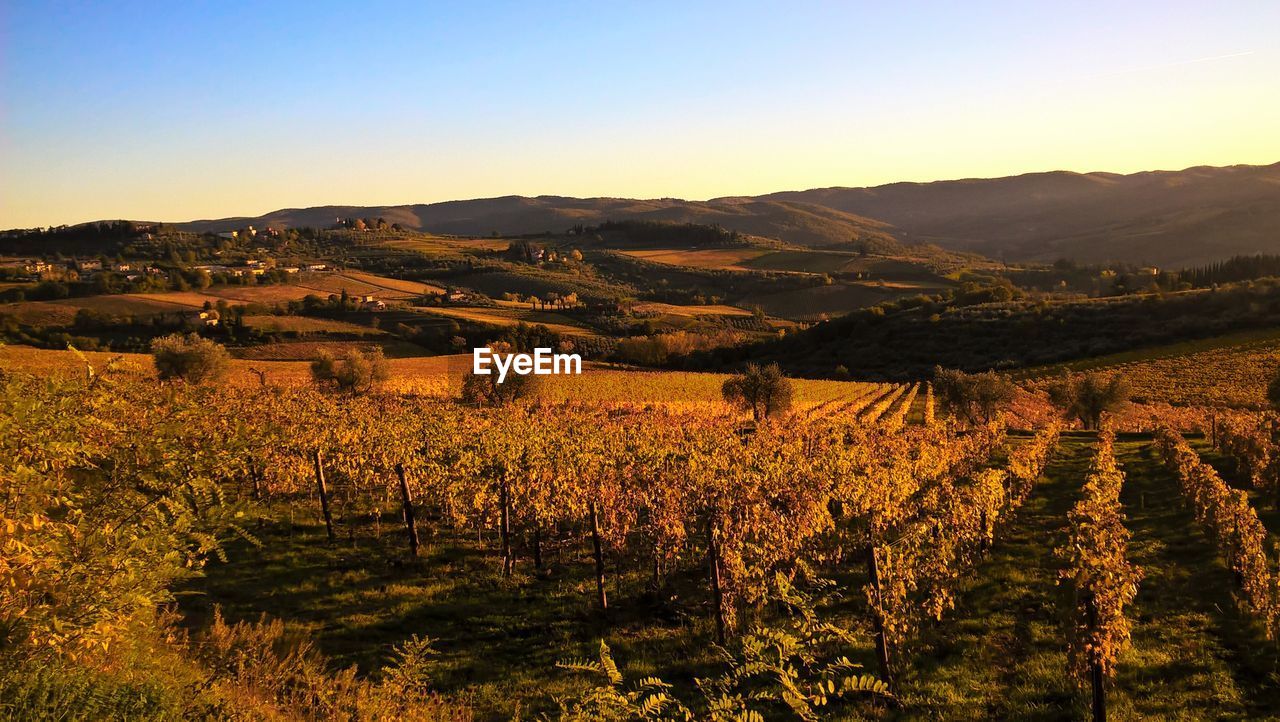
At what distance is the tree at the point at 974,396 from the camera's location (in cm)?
5462

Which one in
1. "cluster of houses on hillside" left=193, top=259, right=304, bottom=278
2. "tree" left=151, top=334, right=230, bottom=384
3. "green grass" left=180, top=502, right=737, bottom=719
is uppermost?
"cluster of houses on hillside" left=193, top=259, right=304, bottom=278

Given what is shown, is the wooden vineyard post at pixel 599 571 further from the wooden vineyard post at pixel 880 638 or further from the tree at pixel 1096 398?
the tree at pixel 1096 398

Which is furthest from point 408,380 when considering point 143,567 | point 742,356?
point 143,567

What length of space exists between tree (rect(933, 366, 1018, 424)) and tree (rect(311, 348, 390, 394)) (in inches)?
2098

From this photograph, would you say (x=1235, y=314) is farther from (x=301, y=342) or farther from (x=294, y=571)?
A: (x=301, y=342)

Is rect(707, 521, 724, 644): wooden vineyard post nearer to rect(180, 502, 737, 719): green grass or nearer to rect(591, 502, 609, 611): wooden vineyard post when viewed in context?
rect(180, 502, 737, 719): green grass

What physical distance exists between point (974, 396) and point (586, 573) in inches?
1771

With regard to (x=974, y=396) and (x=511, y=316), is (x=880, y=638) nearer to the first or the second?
(x=974, y=396)

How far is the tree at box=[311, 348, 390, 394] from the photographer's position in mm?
64188

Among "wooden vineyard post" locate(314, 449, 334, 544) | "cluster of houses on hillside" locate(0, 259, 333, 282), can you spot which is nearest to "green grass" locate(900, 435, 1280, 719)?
"wooden vineyard post" locate(314, 449, 334, 544)

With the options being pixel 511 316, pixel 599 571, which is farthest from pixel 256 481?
pixel 511 316

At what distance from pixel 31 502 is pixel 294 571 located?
17.8 meters

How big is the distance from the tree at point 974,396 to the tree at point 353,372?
53286mm

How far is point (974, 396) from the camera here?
55062 millimetres
